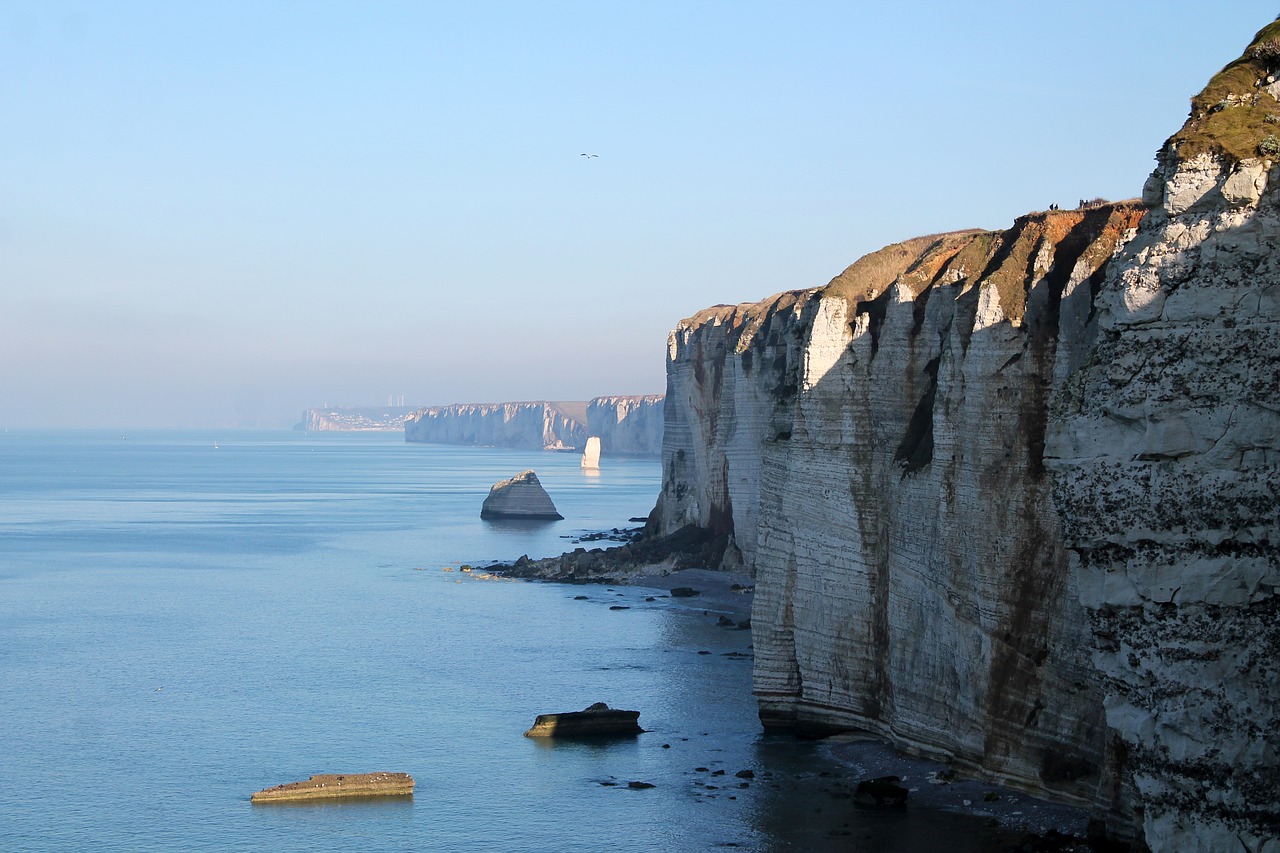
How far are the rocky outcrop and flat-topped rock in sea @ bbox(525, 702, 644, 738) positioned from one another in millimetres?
22465

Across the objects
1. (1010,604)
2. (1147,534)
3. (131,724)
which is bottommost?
(131,724)

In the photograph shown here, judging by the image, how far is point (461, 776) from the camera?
35.5m

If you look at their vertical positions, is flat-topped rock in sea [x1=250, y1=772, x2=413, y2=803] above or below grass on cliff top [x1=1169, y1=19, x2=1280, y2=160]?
below

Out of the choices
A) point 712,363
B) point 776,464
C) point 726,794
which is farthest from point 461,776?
point 712,363

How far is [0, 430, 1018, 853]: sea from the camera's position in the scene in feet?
101

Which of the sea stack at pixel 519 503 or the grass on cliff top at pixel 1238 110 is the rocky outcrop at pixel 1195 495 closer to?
Answer: the grass on cliff top at pixel 1238 110

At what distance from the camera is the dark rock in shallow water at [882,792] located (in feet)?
99.0

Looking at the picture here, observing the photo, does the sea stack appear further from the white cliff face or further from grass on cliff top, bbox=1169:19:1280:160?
the white cliff face

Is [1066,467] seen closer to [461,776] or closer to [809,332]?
[809,332]

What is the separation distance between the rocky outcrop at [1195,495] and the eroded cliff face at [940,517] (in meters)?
7.86

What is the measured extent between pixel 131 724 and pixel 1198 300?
3434cm

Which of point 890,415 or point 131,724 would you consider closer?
point 890,415

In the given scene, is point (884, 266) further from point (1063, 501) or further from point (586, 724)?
point (1063, 501)

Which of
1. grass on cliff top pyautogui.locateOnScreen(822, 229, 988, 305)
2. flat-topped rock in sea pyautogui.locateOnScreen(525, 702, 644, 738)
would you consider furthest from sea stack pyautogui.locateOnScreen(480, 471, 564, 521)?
grass on cliff top pyautogui.locateOnScreen(822, 229, 988, 305)
